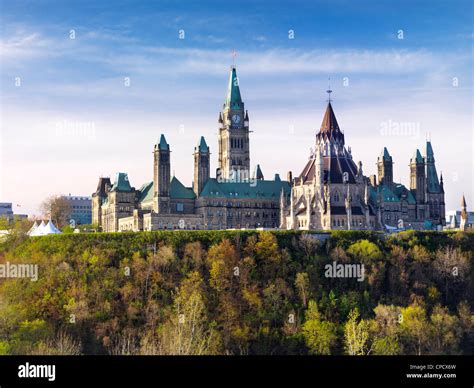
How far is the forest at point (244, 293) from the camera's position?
73938mm

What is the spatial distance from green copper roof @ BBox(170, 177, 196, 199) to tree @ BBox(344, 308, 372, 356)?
42.4 metres

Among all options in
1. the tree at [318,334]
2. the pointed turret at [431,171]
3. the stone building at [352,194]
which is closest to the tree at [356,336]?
the tree at [318,334]

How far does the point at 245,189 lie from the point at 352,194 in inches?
661

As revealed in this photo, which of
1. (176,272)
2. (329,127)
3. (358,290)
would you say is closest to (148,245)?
(176,272)

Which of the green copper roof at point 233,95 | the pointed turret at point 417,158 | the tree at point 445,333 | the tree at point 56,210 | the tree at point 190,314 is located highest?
the green copper roof at point 233,95

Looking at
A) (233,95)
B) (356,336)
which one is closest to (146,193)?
(233,95)

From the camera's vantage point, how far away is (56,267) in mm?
83562

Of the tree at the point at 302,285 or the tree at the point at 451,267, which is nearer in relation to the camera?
the tree at the point at 302,285

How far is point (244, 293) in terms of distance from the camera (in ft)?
266

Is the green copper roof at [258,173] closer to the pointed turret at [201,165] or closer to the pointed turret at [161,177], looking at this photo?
the pointed turret at [201,165]
